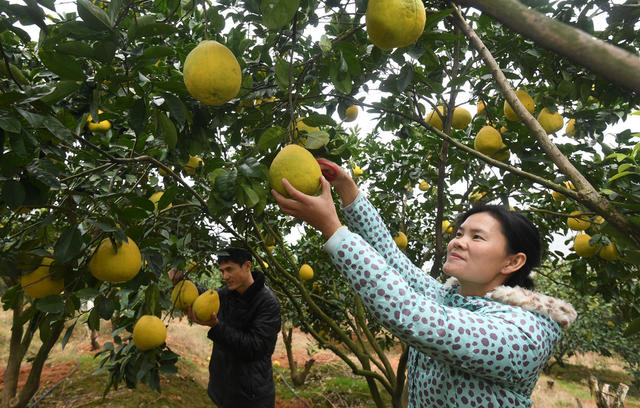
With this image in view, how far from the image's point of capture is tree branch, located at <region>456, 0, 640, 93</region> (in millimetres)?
375

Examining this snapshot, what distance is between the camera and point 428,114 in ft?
9.65

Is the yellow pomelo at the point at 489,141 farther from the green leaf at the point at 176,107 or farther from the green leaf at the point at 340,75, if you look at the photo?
the green leaf at the point at 176,107

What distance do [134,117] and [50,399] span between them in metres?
4.71

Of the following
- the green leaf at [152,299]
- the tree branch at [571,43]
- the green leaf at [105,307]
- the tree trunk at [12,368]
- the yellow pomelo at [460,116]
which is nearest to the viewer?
the tree branch at [571,43]

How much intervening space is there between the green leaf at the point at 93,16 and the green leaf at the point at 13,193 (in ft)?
1.85

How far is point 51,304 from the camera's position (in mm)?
1502

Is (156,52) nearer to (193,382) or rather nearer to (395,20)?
(395,20)

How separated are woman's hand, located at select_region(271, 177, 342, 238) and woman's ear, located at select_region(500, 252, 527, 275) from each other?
695mm

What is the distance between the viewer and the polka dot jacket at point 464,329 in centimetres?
95

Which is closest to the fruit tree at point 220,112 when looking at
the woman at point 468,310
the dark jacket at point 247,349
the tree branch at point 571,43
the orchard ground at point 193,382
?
the tree branch at point 571,43

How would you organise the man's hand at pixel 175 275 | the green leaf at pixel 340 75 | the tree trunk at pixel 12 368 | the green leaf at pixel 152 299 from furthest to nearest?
1. the tree trunk at pixel 12 368
2. the man's hand at pixel 175 275
3. the green leaf at pixel 152 299
4. the green leaf at pixel 340 75

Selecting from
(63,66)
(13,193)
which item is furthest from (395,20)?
(13,193)

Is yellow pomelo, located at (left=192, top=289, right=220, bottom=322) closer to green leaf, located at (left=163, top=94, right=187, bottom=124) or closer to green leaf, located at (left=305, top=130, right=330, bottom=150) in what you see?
green leaf, located at (left=163, top=94, right=187, bottom=124)

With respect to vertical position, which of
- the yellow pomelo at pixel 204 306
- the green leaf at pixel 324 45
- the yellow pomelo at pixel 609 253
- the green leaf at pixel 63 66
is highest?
the green leaf at pixel 324 45
